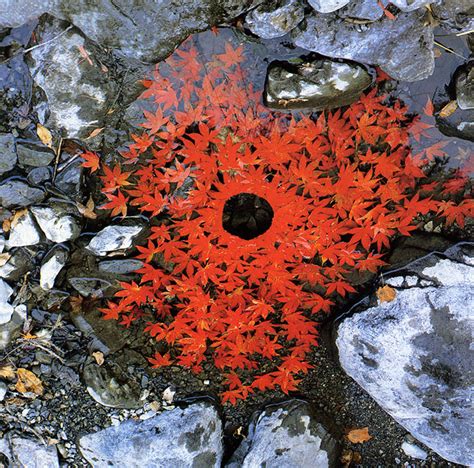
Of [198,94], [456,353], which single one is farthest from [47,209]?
[456,353]

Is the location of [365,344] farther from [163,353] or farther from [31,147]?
[31,147]

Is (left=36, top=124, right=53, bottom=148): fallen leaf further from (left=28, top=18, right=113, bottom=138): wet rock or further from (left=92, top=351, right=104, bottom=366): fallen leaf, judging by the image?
(left=92, top=351, right=104, bottom=366): fallen leaf

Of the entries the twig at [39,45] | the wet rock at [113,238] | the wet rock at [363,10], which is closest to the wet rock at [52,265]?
the wet rock at [113,238]

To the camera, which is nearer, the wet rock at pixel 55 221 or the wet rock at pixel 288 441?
the wet rock at pixel 55 221

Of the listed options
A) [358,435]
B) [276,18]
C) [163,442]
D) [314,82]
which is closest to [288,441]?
[358,435]

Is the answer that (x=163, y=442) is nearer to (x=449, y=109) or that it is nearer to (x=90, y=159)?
(x=90, y=159)

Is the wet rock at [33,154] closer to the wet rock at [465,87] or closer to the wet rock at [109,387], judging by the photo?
the wet rock at [109,387]
